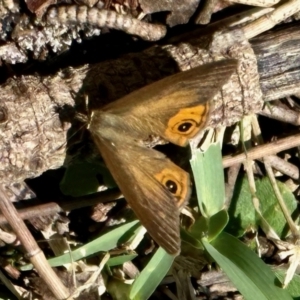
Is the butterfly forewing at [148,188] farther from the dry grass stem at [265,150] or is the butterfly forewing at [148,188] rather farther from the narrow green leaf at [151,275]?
the dry grass stem at [265,150]

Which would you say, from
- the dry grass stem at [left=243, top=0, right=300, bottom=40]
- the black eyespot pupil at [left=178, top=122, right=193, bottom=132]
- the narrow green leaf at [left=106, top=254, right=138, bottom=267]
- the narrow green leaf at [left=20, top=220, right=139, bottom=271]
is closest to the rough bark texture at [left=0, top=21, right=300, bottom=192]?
the dry grass stem at [left=243, top=0, right=300, bottom=40]

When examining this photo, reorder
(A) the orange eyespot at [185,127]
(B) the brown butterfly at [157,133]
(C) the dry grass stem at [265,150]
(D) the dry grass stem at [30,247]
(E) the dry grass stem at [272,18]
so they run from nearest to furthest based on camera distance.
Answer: (B) the brown butterfly at [157,133] < (A) the orange eyespot at [185,127] < (D) the dry grass stem at [30,247] < (E) the dry grass stem at [272,18] < (C) the dry grass stem at [265,150]

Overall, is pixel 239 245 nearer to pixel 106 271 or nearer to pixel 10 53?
pixel 106 271

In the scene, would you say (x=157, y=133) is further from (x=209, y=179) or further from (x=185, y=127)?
(x=209, y=179)

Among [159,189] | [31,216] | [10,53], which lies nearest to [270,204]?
[159,189]

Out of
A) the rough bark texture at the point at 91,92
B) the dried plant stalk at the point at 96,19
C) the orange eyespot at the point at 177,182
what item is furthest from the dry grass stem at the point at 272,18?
the orange eyespot at the point at 177,182
